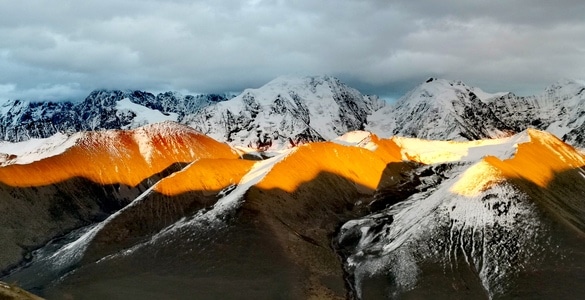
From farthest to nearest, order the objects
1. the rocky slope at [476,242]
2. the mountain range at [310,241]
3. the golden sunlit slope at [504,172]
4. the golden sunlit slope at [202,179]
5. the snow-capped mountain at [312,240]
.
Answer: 1. the golden sunlit slope at [202,179]
2. the golden sunlit slope at [504,172]
3. the snow-capped mountain at [312,240]
4. the mountain range at [310,241]
5. the rocky slope at [476,242]

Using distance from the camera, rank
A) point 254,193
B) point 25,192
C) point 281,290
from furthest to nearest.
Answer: point 25,192, point 254,193, point 281,290

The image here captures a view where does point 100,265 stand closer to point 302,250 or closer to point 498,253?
point 302,250

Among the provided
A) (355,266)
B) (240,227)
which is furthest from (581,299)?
(240,227)

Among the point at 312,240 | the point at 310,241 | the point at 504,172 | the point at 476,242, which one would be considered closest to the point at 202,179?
the point at 312,240

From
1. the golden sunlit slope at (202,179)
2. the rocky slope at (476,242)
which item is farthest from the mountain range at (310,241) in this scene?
the golden sunlit slope at (202,179)

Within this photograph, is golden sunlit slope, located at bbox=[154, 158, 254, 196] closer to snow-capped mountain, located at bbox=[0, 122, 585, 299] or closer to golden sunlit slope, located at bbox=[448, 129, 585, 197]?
snow-capped mountain, located at bbox=[0, 122, 585, 299]

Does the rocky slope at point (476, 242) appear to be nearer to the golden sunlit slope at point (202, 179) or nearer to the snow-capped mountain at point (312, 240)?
the snow-capped mountain at point (312, 240)

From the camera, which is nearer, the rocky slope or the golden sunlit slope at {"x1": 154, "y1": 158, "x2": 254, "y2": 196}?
the rocky slope

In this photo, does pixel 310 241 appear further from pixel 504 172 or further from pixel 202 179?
pixel 202 179

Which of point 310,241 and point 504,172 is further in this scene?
point 504,172

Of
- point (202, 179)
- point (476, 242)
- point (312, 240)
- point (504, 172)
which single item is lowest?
point (476, 242)

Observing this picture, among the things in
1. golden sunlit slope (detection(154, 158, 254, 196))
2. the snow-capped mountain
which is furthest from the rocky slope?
golden sunlit slope (detection(154, 158, 254, 196))
